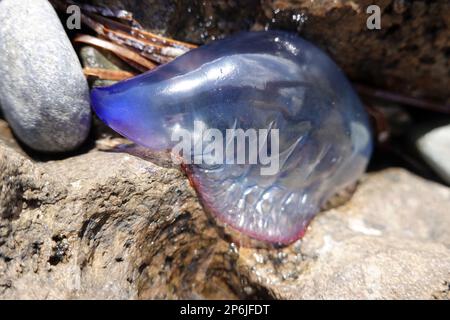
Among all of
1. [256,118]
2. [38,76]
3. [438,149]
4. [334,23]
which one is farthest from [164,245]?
[438,149]

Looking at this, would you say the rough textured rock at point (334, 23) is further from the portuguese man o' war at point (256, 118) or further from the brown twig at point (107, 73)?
the brown twig at point (107, 73)

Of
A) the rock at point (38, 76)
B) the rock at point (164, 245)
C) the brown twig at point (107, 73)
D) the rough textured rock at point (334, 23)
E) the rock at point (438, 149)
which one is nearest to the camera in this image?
the rock at point (164, 245)

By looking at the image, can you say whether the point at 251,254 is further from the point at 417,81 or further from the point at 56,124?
the point at 417,81

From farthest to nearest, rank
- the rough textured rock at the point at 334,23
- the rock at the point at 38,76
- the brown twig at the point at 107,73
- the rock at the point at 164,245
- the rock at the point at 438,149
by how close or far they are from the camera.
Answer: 1. the rock at the point at 438,149
2. the rough textured rock at the point at 334,23
3. the brown twig at the point at 107,73
4. the rock at the point at 38,76
5. the rock at the point at 164,245

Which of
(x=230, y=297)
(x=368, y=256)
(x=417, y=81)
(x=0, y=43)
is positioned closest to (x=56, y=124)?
(x=0, y=43)

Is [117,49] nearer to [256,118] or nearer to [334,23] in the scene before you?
[256,118]

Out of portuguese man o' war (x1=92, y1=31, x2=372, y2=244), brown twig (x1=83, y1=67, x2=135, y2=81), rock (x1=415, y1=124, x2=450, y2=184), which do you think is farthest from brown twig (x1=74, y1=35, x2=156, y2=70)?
rock (x1=415, y1=124, x2=450, y2=184)

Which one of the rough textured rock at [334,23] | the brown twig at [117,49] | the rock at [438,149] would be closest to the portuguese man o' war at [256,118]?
the rough textured rock at [334,23]
